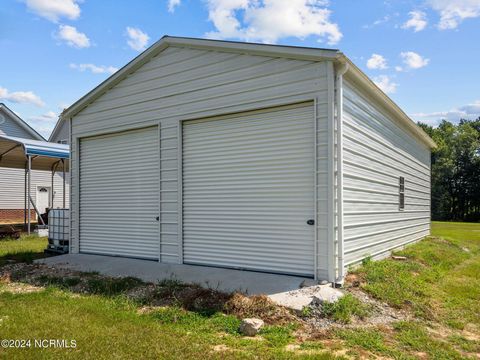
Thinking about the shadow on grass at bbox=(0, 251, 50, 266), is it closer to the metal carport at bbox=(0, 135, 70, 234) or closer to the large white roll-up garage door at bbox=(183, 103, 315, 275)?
the metal carport at bbox=(0, 135, 70, 234)

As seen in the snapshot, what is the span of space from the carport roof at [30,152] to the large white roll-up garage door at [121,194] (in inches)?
198

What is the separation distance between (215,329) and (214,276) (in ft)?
7.66

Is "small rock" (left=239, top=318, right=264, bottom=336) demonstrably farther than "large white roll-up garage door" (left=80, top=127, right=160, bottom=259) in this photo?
No

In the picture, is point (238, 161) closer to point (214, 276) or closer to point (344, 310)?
point (214, 276)

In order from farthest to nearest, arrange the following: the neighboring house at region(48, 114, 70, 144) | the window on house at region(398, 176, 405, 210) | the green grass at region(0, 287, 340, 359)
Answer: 1. the neighboring house at region(48, 114, 70, 144)
2. the window on house at region(398, 176, 405, 210)
3. the green grass at region(0, 287, 340, 359)

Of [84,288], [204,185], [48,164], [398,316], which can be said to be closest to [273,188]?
[204,185]

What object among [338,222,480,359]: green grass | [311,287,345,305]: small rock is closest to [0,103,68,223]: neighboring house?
[338,222,480,359]: green grass

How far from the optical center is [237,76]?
24.6 ft

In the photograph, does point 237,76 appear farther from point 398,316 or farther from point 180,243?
point 398,316

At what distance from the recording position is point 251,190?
24.1 ft

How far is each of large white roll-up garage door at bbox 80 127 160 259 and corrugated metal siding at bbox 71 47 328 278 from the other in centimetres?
29

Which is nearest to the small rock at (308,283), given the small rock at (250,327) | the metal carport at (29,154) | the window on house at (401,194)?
the small rock at (250,327)

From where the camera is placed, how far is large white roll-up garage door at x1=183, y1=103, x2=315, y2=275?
22.0 feet

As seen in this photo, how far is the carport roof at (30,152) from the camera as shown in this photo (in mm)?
13859
